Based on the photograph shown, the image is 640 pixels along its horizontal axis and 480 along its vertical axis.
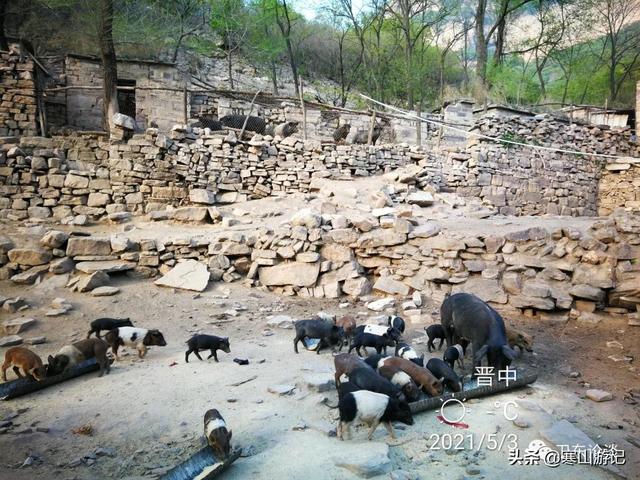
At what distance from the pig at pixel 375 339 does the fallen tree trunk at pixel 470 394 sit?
4.79ft

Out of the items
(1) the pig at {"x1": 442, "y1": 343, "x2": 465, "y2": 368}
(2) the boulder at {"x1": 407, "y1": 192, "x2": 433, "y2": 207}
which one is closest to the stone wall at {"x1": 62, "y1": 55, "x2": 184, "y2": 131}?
(2) the boulder at {"x1": 407, "y1": 192, "x2": 433, "y2": 207}

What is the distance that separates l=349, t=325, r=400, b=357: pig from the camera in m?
5.76

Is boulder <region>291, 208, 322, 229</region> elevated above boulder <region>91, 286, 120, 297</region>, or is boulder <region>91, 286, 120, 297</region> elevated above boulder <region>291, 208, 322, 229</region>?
boulder <region>291, 208, 322, 229</region>

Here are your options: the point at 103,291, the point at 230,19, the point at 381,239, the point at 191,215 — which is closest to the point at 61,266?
the point at 103,291

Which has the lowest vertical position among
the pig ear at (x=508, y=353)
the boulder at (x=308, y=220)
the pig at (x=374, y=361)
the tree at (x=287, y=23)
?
the pig at (x=374, y=361)

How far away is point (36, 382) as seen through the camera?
470 centimetres

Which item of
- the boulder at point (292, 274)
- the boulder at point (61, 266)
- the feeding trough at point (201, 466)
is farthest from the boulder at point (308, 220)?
the feeding trough at point (201, 466)

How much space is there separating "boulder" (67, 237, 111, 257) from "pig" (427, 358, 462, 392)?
6.81 meters

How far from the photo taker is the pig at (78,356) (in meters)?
4.94

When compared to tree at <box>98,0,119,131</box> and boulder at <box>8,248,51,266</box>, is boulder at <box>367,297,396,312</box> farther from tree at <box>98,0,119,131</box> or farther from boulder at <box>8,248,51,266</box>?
tree at <box>98,0,119,131</box>

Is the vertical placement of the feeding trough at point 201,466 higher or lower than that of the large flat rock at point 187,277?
lower

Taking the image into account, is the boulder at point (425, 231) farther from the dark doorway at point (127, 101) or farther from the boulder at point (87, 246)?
the dark doorway at point (127, 101)

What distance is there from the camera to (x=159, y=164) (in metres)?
11.6

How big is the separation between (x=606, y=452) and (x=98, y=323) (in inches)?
231
